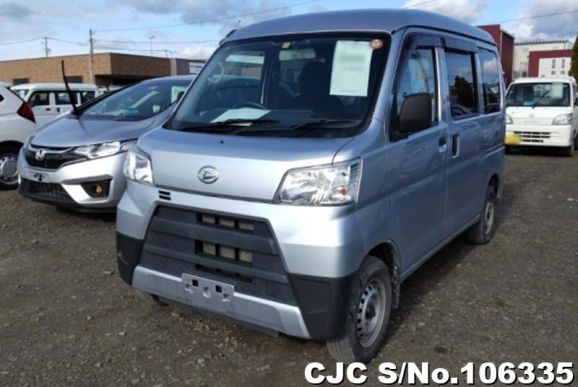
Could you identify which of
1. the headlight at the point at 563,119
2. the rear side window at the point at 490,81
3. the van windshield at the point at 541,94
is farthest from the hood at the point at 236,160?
the van windshield at the point at 541,94

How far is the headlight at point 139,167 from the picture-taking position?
3213mm

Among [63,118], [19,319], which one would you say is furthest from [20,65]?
[19,319]

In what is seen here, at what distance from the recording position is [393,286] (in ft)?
11.1

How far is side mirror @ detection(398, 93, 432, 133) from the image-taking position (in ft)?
10.3

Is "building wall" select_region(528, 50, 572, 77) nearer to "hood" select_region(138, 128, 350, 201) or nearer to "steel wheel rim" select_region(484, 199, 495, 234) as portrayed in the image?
"steel wheel rim" select_region(484, 199, 495, 234)

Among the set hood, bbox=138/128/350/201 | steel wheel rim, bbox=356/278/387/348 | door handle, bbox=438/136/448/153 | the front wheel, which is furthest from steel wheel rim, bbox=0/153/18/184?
the front wheel

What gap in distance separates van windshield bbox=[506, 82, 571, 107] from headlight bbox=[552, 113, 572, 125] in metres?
0.47

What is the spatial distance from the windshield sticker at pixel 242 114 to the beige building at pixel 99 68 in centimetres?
4229

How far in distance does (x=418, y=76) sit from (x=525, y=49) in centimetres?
6909

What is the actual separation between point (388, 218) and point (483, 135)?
223 centimetres

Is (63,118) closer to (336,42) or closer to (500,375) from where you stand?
(336,42)

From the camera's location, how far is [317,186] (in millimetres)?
2715

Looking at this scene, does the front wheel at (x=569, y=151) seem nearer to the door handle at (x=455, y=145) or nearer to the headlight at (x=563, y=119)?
the headlight at (x=563, y=119)

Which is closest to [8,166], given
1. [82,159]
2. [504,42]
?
[82,159]
